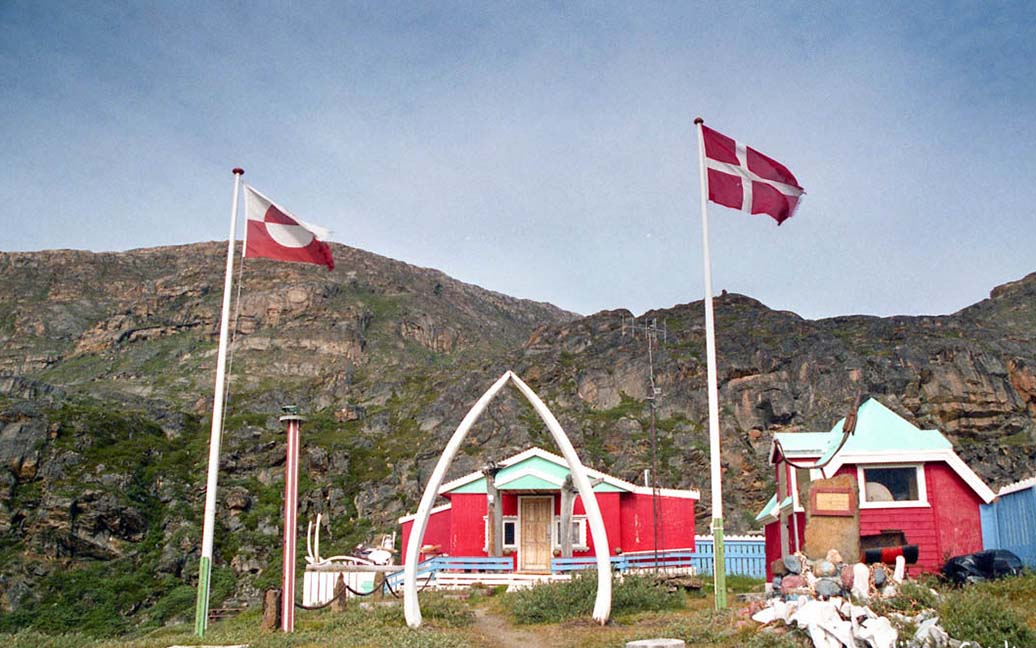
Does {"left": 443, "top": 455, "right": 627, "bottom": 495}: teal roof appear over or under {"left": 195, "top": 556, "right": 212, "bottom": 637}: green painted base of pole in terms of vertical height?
over

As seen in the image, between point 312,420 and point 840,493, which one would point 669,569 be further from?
point 312,420

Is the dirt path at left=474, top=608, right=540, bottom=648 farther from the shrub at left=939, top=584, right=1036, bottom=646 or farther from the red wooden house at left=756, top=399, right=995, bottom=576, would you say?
the red wooden house at left=756, top=399, right=995, bottom=576

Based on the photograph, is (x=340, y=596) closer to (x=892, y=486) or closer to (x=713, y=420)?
(x=713, y=420)

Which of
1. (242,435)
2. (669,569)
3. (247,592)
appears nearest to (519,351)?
(242,435)

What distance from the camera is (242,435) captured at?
74750 mm

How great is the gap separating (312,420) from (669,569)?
207ft

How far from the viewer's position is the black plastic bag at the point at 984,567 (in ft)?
54.9

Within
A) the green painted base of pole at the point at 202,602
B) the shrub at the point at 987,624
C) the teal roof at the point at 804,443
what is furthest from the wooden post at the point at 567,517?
the shrub at the point at 987,624

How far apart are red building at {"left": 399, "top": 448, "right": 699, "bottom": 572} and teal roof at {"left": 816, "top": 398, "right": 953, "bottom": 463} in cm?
1011

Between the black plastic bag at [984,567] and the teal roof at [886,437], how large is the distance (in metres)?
3.09

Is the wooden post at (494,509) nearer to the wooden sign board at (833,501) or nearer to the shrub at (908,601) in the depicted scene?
the wooden sign board at (833,501)

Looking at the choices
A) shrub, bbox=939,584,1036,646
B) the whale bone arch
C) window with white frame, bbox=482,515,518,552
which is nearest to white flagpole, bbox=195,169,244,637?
the whale bone arch

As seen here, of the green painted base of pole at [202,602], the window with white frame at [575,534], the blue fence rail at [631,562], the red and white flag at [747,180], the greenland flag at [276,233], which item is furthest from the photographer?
the window with white frame at [575,534]

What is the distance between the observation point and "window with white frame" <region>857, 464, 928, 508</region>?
65.3 feet
